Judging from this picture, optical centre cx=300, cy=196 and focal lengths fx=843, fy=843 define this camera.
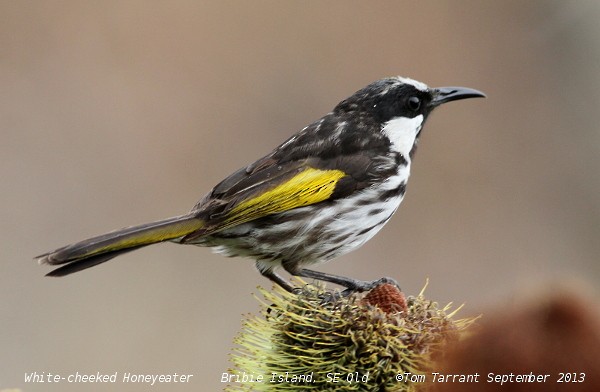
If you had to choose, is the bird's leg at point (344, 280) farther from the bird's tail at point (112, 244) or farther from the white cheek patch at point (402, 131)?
the white cheek patch at point (402, 131)

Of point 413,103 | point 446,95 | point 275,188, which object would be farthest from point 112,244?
point 446,95

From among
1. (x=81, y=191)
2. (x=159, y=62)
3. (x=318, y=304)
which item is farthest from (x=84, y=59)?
(x=318, y=304)

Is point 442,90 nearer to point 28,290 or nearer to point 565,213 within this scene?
point 565,213

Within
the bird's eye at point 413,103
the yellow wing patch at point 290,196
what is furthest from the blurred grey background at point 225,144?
the yellow wing patch at point 290,196

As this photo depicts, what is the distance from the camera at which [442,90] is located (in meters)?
6.12

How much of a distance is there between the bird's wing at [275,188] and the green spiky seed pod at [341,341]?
1.19 m

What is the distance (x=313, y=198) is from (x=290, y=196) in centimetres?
15

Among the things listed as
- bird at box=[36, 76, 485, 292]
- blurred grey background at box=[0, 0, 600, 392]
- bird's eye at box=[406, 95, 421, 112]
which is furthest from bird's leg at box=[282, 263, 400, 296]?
blurred grey background at box=[0, 0, 600, 392]

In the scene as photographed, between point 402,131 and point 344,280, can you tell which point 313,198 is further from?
point 402,131

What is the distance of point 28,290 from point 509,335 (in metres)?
7.49

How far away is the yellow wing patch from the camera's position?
5.27 m

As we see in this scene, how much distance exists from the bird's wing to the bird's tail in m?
0.10

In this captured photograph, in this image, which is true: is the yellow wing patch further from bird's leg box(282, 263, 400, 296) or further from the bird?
bird's leg box(282, 263, 400, 296)

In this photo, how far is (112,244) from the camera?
480cm
